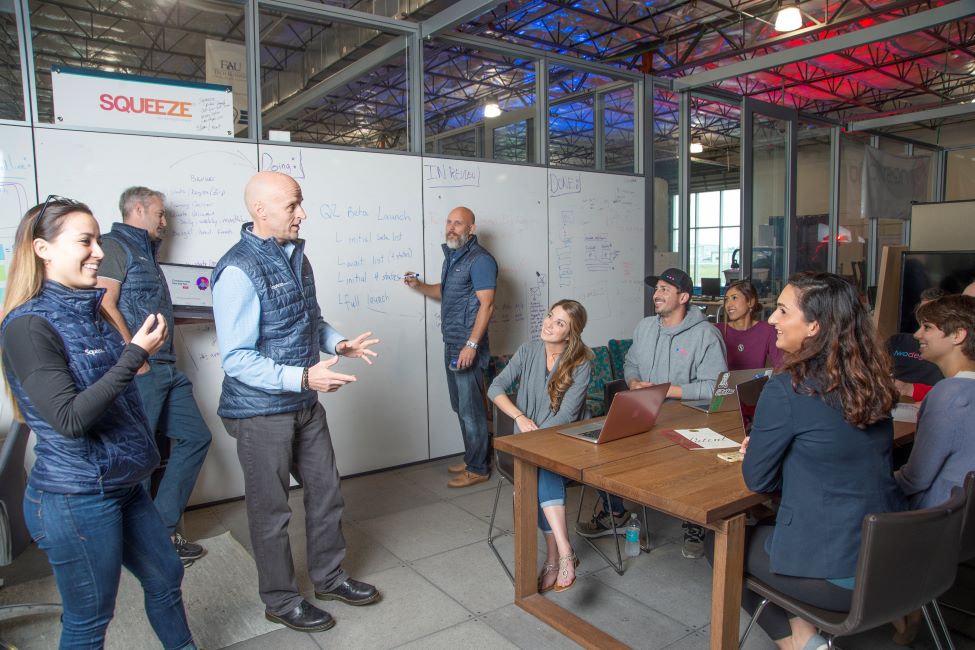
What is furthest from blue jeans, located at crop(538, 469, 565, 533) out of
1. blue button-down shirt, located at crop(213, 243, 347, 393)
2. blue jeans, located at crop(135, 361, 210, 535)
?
blue jeans, located at crop(135, 361, 210, 535)

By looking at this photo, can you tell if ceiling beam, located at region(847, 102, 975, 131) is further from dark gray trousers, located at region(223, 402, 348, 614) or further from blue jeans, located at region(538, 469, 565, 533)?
dark gray trousers, located at region(223, 402, 348, 614)

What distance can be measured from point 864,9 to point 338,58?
19.6 feet

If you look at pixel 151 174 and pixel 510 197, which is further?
pixel 510 197

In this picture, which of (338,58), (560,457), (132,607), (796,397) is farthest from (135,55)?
(796,397)

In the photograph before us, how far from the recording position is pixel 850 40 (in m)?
4.79

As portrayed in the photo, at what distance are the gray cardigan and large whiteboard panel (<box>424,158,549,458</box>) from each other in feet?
4.83

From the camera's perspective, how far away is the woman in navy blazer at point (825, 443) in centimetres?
183

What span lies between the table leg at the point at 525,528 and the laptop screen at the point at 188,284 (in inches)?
73.7

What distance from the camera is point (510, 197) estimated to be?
487 centimetres

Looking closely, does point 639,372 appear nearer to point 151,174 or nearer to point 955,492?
point 955,492

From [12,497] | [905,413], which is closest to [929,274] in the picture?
[905,413]

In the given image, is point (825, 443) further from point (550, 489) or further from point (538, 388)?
point (538, 388)

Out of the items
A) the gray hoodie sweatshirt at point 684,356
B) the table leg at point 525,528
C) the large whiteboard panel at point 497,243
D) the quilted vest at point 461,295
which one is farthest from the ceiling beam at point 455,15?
the table leg at point 525,528

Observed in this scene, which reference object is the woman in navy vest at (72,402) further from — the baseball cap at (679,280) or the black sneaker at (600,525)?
the baseball cap at (679,280)
